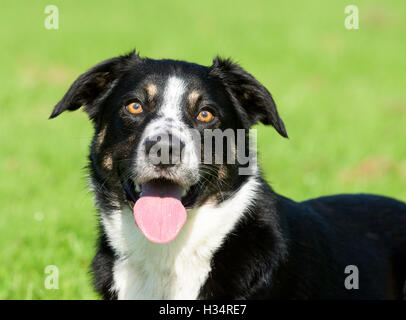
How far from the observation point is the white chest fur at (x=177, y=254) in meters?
4.27

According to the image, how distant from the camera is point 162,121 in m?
4.16

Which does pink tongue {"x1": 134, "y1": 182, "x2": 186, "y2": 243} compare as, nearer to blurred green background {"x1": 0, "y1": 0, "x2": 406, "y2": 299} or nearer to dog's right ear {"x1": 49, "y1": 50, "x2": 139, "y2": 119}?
blurred green background {"x1": 0, "y1": 0, "x2": 406, "y2": 299}

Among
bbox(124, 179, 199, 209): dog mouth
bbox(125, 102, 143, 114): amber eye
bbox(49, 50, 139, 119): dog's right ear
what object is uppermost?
bbox(49, 50, 139, 119): dog's right ear

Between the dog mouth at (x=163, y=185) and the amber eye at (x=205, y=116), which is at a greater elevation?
the amber eye at (x=205, y=116)

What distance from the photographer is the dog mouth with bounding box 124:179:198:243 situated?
4.11 meters

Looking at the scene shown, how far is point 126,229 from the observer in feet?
14.7

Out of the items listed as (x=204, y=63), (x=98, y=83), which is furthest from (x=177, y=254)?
(x=204, y=63)

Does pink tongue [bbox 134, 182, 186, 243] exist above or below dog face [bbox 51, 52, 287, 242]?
below

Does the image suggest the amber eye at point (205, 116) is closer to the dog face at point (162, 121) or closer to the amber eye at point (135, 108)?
the dog face at point (162, 121)

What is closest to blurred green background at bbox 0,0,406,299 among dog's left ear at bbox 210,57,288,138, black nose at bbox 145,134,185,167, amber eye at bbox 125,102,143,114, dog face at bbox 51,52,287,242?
dog face at bbox 51,52,287,242

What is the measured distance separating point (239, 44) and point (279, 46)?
104 cm

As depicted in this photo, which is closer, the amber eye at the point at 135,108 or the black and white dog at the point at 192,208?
the black and white dog at the point at 192,208

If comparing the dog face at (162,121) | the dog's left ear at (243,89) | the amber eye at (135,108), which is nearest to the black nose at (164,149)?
the dog face at (162,121)
